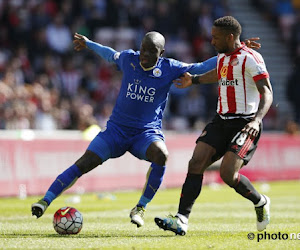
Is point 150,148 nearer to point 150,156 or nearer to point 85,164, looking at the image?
point 150,156

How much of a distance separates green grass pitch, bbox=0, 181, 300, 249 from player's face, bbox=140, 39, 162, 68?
2.23 m

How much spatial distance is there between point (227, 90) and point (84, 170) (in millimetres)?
2136

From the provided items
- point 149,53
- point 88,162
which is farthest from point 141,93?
point 88,162

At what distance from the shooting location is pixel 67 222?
360 inches

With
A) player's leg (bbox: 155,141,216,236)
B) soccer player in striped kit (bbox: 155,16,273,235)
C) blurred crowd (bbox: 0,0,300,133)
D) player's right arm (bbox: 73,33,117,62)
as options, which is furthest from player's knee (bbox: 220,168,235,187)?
blurred crowd (bbox: 0,0,300,133)

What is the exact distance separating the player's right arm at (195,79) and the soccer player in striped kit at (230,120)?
392mm

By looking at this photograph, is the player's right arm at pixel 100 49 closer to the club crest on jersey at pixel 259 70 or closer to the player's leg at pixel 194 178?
the player's leg at pixel 194 178

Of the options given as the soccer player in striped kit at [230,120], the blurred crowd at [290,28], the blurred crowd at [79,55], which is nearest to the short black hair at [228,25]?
the soccer player in striped kit at [230,120]

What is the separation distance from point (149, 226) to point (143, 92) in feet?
6.33

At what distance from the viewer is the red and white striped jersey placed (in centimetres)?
916

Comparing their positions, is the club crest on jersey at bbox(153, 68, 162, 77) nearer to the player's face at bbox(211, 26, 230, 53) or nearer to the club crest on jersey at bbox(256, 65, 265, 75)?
the player's face at bbox(211, 26, 230, 53)

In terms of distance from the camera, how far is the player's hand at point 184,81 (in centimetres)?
996

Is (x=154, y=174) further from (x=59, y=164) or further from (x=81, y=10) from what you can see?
(x=81, y=10)

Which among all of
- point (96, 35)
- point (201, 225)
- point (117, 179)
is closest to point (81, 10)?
point (96, 35)
